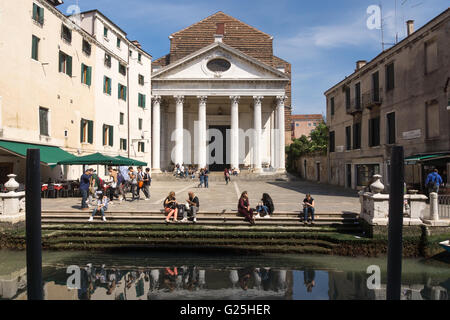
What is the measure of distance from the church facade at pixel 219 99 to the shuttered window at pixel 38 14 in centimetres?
1709

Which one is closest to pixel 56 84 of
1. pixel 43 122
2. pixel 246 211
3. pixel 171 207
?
pixel 43 122

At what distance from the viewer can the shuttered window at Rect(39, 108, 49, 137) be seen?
16750 millimetres

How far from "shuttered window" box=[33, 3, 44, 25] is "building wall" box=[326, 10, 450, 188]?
19208 mm

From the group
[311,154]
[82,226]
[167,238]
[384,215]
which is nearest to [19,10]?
[82,226]

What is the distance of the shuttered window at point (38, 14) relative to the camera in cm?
1606

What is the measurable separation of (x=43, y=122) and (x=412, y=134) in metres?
19.6

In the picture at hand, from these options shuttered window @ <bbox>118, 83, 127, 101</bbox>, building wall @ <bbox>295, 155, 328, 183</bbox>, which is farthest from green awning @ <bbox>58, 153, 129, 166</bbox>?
building wall @ <bbox>295, 155, 328, 183</bbox>

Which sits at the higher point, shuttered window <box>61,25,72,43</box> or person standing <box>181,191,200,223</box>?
shuttered window <box>61,25,72,43</box>

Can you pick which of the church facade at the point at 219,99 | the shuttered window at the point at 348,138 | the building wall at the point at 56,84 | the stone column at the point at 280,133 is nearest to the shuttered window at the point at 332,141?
the shuttered window at the point at 348,138

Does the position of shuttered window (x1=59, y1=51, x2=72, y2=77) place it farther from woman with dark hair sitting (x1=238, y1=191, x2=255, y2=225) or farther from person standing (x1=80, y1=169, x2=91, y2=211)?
woman with dark hair sitting (x1=238, y1=191, x2=255, y2=225)

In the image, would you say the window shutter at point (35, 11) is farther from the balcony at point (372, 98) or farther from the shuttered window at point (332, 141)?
the shuttered window at point (332, 141)

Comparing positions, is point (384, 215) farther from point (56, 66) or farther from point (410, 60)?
point (56, 66)

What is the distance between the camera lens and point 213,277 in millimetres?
7062

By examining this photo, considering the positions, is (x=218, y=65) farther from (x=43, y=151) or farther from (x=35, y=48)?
(x=43, y=151)
